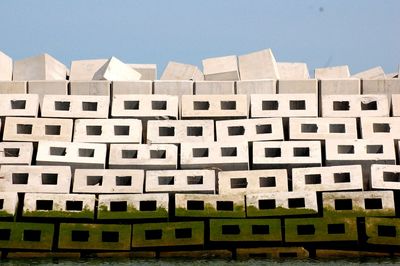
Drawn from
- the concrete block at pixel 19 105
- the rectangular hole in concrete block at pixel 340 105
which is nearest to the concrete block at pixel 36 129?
the concrete block at pixel 19 105

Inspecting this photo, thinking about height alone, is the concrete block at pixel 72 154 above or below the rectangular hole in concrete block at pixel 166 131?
below

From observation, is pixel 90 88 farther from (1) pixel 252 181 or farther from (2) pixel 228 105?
(1) pixel 252 181

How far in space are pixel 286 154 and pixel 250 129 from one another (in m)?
0.99

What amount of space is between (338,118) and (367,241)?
283cm

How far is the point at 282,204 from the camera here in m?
16.6

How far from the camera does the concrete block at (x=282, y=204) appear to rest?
54.3ft

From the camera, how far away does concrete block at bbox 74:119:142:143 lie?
57.9ft

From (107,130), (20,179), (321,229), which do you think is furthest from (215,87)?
(20,179)

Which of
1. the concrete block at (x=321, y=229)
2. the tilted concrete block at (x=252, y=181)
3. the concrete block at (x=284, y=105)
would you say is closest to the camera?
the concrete block at (x=321, y=229)

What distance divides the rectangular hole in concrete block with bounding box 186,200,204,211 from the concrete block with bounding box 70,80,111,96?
3378 mm

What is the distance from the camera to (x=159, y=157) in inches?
688

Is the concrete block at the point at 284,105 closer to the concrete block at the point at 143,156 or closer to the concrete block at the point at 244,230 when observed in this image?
the concrete block at the point at 143,156

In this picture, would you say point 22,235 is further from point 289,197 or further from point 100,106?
point 289,197

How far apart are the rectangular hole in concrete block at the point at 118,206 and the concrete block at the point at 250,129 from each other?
248 cm
